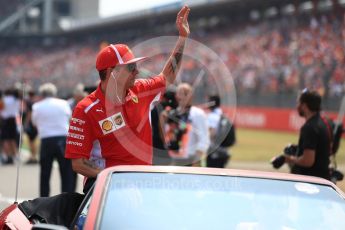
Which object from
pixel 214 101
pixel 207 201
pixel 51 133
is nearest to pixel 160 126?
pixel 214 101

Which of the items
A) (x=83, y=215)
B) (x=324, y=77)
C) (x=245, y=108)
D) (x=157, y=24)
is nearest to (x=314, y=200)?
(x=83, y=215)

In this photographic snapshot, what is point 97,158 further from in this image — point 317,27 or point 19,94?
point 317,27

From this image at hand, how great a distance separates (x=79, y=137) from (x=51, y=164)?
186 inches

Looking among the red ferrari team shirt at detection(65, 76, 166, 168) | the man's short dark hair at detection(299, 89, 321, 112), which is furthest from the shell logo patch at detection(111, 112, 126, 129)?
the man's short dark hair at detection(299, 89, 321, 112)

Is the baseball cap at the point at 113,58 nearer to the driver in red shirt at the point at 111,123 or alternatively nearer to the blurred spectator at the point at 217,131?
the driver in red shirt at the point at 111,123

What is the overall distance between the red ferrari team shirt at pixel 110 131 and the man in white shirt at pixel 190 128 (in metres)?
3.47

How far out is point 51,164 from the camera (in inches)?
361

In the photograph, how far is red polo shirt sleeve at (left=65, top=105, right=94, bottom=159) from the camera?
4.57 meters

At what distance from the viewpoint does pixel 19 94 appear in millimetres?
15320

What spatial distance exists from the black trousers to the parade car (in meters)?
5.27

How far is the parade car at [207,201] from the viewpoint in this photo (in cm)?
329

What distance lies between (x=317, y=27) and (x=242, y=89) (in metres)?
4.54

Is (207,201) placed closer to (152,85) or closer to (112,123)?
(112,123)

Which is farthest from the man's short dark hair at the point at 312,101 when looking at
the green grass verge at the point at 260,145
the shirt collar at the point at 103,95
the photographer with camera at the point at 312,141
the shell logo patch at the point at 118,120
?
the green grass verge at the point at 260,145
